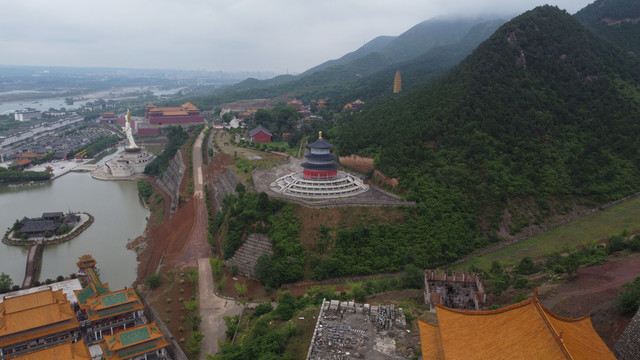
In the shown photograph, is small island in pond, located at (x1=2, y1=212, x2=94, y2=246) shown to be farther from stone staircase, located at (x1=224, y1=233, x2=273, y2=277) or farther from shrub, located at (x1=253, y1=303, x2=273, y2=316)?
shrub, located at (x1=253, y1=303, x2=273, y2=316)

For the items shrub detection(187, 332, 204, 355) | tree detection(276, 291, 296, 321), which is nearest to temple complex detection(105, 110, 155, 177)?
shrub detection(187, 332, 204, 355)

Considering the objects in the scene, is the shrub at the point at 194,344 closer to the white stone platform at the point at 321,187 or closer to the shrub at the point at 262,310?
the shrub at the point at 262,310

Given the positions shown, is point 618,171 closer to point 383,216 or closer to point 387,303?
point 383,216

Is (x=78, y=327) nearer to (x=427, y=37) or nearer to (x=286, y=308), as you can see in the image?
(x=286, y=308)

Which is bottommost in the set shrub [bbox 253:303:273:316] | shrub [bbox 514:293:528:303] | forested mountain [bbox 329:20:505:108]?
shrub [bbox 253:303:273:316]

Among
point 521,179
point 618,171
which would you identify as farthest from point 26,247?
point 618,171

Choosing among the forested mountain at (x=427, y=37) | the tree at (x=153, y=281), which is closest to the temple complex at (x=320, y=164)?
the tree at (x=153, y=281)
